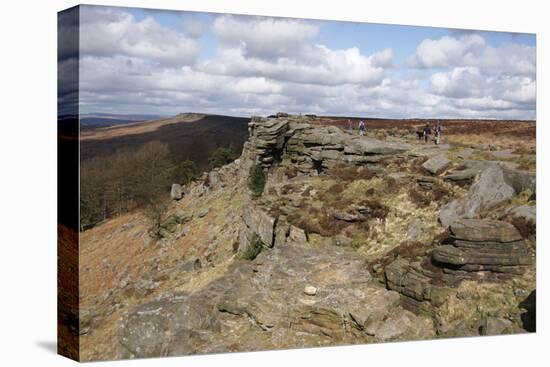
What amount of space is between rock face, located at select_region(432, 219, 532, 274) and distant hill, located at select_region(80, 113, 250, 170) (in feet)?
19.6

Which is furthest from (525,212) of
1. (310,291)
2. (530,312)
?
(310,291)

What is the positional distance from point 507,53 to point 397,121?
3667mm

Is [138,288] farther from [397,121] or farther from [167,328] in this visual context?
[397,121]

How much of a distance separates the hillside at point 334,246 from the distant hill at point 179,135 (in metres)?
0.31

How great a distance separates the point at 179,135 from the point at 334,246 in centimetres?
495

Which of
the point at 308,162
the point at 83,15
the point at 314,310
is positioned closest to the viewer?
the point at 83,15

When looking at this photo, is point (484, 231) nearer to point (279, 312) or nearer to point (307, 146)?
point (307, 146)

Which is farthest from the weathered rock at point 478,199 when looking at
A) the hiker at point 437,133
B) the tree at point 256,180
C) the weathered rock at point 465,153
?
the tree at point 256,180

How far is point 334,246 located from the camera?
18.6 m

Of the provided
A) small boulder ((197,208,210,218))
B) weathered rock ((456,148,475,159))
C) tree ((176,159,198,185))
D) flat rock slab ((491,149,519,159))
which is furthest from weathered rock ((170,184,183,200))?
flat rock slab ((491,149,519,159))

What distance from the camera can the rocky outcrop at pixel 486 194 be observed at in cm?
1872

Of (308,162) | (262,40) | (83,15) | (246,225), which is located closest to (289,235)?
(246,225)

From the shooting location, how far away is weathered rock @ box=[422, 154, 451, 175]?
760 inches

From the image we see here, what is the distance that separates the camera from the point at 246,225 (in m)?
18.5
